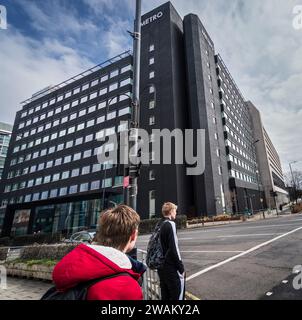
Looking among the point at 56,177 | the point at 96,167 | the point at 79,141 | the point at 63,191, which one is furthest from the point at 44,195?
the point at 96,167

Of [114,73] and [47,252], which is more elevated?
[114,73]

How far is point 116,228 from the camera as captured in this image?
1812 mm

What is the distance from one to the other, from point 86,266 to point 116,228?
1.75ft

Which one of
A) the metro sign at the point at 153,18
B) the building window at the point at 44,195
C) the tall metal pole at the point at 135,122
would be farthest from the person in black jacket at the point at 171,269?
the metro sign at the point at 153,18

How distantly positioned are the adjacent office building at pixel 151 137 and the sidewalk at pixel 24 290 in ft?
85.8

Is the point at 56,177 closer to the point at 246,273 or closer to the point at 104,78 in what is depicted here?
the point at 104,78

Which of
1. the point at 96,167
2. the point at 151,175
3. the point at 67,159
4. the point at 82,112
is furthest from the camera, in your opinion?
the point at 82,112

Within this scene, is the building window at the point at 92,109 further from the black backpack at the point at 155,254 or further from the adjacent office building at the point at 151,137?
the black backpack at the point at 155,254

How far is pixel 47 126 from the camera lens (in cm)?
5622

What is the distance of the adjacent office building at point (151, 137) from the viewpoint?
35812 millimetres

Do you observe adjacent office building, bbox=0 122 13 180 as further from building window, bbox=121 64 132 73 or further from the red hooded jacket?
the red hooded jacket

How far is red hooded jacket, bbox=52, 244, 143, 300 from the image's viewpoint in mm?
1263

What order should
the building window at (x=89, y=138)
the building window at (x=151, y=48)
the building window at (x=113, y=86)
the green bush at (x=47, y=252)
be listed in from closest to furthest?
the green bush at (x=47, y=252), the building window at (x=151, y=48), the building window at (x=89, y=138), the building window at (x=113, y=86)
